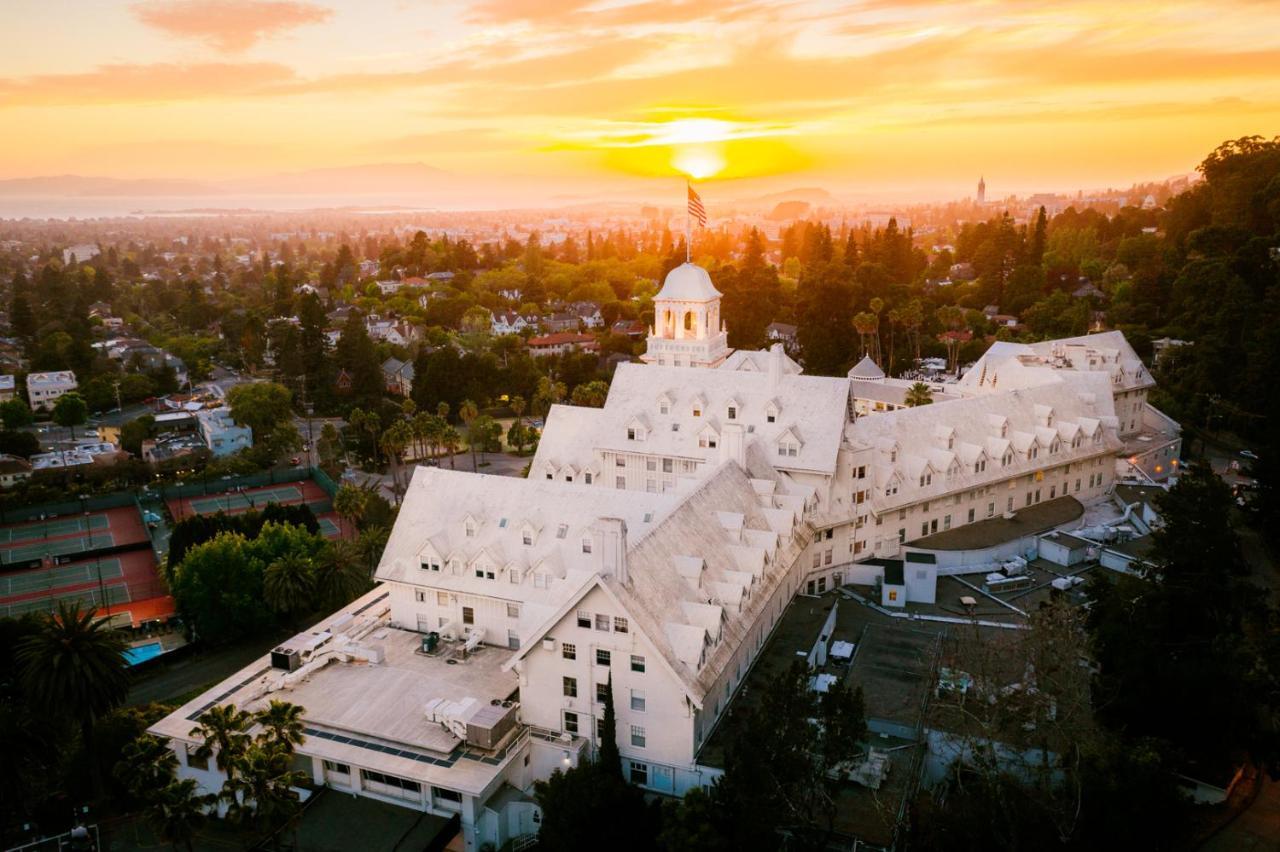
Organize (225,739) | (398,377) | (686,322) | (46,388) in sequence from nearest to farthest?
1. (225,739)
2. (686,322)
3. (46,388)
4. (398,377)

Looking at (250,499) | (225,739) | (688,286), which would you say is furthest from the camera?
(250,499)

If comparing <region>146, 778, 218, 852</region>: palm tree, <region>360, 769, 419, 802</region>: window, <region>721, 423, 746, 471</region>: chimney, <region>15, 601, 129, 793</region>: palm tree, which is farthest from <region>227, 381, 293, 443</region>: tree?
<region>146, 778, 218, 852</region>: palm tree

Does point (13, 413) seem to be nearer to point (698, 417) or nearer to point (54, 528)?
point (54, 528)

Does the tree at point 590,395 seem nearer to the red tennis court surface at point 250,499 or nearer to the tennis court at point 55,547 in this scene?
the red tennis court surface at point 250,499

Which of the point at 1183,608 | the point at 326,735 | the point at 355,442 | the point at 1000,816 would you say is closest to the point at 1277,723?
the point at 1183,608

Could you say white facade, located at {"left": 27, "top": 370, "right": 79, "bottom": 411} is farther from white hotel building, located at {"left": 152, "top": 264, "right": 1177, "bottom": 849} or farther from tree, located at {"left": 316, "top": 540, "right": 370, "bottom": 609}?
white hotel building, located at {"left": 152, "top": 264, "right": 1177, "bottom": 849}

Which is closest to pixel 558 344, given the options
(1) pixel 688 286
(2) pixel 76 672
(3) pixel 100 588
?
(1) pixel 688 286

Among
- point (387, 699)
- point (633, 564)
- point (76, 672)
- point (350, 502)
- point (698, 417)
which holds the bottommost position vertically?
point (387, 699)

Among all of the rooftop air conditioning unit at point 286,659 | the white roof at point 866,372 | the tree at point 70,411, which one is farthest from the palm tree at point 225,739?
the tree at point 70,411
